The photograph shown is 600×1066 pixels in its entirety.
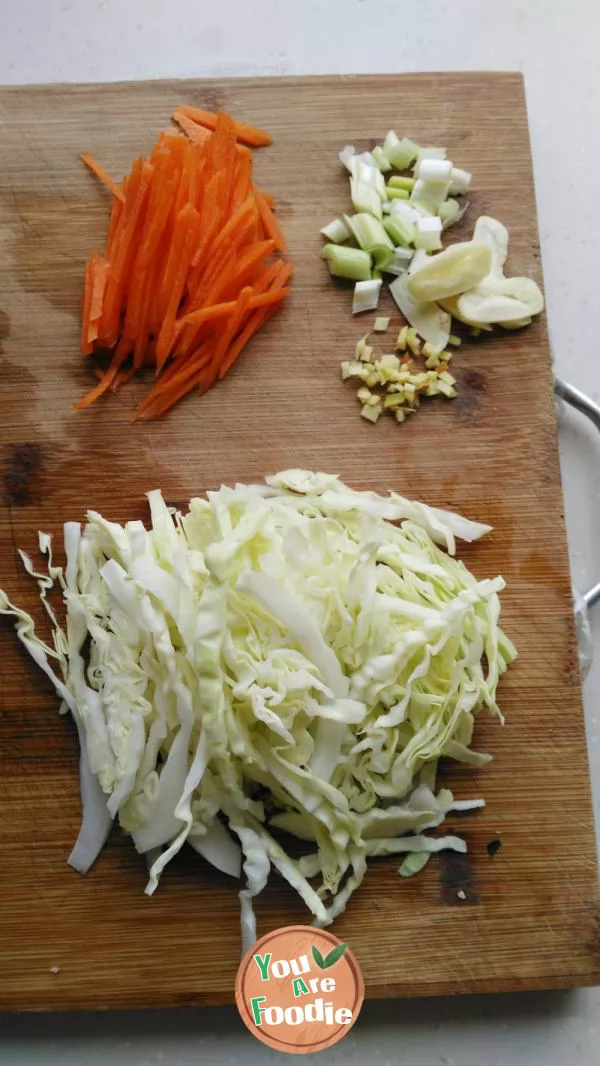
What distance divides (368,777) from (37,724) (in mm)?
659

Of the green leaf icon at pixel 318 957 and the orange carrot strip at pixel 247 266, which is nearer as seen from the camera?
the green leaf icon at pixel 318 957

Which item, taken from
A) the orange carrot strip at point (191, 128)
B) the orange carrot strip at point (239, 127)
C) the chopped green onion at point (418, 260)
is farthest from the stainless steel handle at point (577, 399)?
the orange carrot strip at point (191, 128)

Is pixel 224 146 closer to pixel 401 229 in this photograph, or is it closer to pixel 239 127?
pixel 239 127

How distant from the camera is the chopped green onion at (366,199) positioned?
78.0 inches

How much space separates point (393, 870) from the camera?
1.76 metres

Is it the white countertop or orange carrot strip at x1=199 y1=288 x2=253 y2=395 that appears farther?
the white countertop

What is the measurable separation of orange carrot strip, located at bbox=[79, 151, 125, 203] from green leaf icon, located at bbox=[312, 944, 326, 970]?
5.03ft

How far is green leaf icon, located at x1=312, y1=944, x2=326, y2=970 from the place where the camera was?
5.46ft

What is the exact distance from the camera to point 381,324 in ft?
6.45

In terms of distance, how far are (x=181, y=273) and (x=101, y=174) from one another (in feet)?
1.09

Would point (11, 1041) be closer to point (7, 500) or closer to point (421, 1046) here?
point (421, 1046)

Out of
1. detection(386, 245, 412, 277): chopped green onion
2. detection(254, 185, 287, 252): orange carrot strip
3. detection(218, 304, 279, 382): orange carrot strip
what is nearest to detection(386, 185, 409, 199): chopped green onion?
detection(386, 245, 412, 277): chopped green onion

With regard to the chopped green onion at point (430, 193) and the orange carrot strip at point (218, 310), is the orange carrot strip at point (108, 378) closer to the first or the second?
the orange carrot strip at point (218, 310)

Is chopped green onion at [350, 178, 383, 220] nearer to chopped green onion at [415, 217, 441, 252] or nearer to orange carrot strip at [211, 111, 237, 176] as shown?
chopped green onion at [415, 217, 441, 252]
